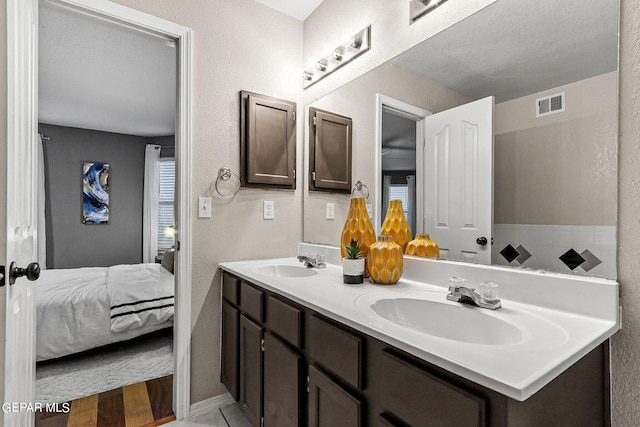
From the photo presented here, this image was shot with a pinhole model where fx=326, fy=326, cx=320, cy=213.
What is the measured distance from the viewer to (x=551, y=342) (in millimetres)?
753

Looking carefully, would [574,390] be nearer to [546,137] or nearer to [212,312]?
[546,137]

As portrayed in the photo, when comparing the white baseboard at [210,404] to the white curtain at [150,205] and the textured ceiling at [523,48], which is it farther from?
the white curtain at [150,205]

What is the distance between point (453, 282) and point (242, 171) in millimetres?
1386

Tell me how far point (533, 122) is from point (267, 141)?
57.8 inches

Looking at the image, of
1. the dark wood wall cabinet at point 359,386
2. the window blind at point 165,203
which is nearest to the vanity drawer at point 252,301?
the dark wood wall cabinet at point 359,386

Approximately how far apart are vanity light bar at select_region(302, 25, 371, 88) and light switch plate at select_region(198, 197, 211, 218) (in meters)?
Result: 1.05

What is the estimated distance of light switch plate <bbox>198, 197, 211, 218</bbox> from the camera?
6.16 ft

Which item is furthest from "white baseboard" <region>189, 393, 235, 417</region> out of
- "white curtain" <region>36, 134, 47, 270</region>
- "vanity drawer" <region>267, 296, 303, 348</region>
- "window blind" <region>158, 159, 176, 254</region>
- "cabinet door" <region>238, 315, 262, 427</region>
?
"white curtain" <region>36, 134, 47, 270</region>

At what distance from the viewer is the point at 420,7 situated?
57.7 inches

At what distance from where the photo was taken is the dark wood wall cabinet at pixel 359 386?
66 cm

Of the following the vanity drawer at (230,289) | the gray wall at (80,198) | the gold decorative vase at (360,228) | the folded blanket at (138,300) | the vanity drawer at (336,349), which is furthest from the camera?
the gray wall at (80,198)

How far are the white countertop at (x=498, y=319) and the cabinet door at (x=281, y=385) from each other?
24cm

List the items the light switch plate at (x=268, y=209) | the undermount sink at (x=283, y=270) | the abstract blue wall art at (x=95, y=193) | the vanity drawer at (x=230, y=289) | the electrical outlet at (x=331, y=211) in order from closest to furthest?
the vanity drawer at (x=230, y=289)
the undermount sink at (x=283, y=270)
the electrical outlet at (x=331, y=211)
the light switch plate at (x=268, y=209)
the abstract blue wall art at (x=95, y=193)

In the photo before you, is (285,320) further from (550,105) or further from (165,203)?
(165,203)
